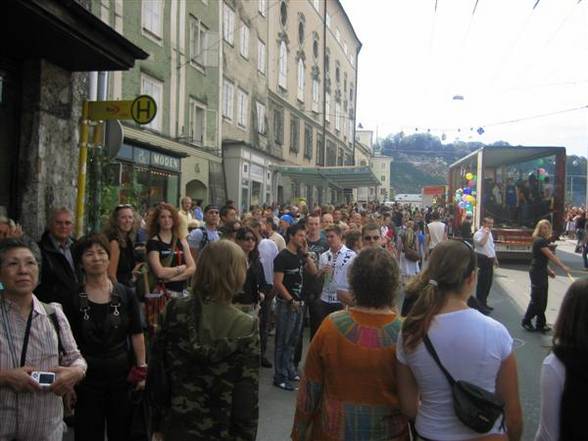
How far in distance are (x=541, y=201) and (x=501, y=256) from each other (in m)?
2.27

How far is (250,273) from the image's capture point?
20.8 feet

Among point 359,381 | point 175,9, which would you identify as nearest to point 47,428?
point 359,381

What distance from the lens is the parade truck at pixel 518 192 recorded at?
17.6 meters

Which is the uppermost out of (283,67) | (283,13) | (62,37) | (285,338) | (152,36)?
(283,13)

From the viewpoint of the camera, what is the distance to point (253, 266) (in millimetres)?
6484

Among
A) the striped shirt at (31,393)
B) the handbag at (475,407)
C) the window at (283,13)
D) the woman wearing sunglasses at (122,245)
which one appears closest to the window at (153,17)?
the woman wearing sunglasses at (122,245)

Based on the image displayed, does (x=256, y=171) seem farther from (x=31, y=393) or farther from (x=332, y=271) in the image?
(x=31, y=393)

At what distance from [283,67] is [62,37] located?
28626 millimetres

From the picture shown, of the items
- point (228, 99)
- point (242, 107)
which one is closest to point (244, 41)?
point (242, 107)

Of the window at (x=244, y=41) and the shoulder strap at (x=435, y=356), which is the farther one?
the window at (x=244, y=41)

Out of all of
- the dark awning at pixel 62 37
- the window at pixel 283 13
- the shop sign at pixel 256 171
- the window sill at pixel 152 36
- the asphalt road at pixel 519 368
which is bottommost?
the asphalt road at pixel 519 368

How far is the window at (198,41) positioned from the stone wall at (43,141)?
14198 millimetres

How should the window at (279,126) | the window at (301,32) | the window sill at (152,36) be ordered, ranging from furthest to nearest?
the window at (301,32), the window at (279,126), the window sill at (152,36)

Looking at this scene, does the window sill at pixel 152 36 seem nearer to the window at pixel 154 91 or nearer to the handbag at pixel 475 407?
the window at pixel 154 91
